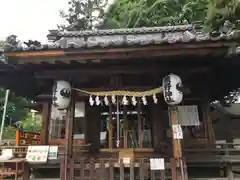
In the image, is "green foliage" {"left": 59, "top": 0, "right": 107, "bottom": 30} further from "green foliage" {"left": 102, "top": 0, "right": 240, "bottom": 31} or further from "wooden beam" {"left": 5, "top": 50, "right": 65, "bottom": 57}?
"wooden beam" {"left": 5, "top": 50, "right": 65, "bottom": 57}

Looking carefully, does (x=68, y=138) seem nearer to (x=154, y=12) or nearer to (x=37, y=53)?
(x=37, y=53)

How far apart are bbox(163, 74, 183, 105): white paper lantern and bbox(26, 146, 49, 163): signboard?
3.98 metres

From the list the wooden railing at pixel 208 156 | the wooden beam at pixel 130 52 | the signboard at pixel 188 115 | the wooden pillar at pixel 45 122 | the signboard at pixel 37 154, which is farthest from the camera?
the wooden pillar at pixel 45 122

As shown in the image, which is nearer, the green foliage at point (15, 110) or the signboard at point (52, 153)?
the signboard at point (52, 153)

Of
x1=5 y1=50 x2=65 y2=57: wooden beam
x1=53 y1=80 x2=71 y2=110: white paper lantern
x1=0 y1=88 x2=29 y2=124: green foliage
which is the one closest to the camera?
x1=5 y1=50 x2=65 y2=57: wooden beam

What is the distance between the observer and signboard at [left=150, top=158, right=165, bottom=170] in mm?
5359

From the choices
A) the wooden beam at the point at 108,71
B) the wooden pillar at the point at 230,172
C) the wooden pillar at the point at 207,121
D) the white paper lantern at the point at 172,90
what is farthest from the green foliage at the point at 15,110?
the wooden pillar at the point at 230,172

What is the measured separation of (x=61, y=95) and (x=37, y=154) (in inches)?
88.7

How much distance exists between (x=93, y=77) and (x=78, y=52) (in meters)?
1.40

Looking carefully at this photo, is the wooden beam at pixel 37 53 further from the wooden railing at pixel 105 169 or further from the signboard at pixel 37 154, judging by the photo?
the signboard at pixel 37 154

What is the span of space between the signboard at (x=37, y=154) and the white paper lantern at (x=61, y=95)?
179cm

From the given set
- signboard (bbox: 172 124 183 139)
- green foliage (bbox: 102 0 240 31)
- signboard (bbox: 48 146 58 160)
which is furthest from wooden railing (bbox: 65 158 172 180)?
green foliage (bbox: 102 0 240 31)

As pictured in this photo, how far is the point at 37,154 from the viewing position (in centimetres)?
686

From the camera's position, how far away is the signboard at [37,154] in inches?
266
